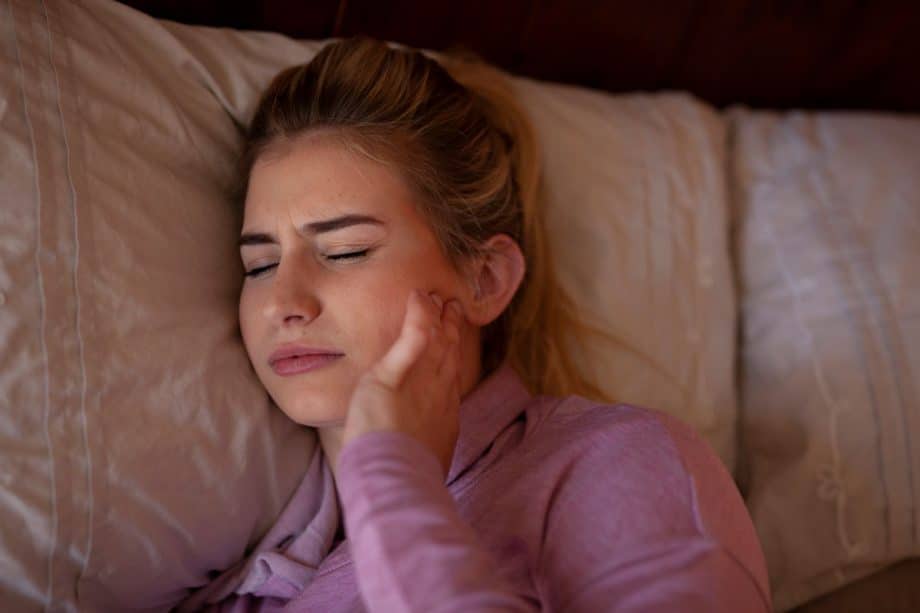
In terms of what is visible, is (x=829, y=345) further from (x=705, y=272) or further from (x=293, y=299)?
(x=293, y=299)

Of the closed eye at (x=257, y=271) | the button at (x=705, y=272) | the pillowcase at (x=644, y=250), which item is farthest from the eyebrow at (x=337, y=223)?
the button at (x=705, y=272)

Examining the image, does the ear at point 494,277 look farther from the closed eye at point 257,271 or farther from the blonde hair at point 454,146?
the closed eye at point 257,271

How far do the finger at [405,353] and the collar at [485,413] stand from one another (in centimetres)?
23

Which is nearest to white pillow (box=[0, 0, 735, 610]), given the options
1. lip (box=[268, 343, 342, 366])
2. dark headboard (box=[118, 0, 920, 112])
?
lip (box=[268, 343, 342, 366])

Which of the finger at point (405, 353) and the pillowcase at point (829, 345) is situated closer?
the finger at point (405, 353)

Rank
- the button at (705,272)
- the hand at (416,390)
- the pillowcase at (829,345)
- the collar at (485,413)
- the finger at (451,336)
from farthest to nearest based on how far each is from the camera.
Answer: the button at (705,272) < the pillowcase at (829,345) < the collar at (485,413) < the finger at (451,336) < the hand at (416,390)

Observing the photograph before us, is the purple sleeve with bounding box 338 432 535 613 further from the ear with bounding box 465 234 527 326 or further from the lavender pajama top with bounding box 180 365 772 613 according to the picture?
the ear with bounding box 465 234 527 326

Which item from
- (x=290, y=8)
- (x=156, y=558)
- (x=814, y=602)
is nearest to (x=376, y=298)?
(x=156, y=558)

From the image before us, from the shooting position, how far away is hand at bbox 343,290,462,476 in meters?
0.84

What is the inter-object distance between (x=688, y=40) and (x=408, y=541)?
4.09 feet

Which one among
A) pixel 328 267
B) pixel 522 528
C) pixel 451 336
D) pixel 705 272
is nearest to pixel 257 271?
pixel 328 267

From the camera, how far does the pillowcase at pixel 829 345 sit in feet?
4.15

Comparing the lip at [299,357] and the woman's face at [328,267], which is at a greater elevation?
the woman's face at [328,267]

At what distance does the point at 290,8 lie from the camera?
1.39m
